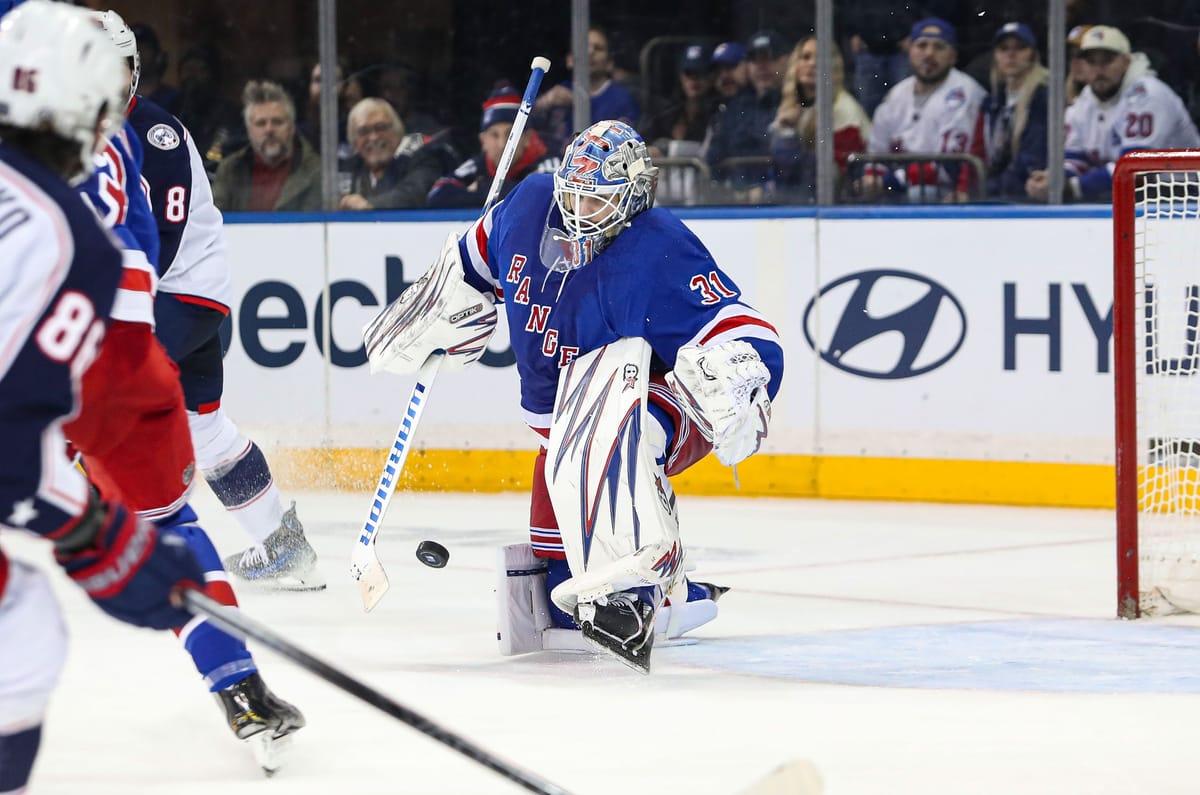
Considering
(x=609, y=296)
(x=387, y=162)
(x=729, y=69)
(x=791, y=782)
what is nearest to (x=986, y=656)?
(x=609, y=296)

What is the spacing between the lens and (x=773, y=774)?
209 cm

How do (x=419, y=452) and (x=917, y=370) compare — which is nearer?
(x=917, y=370)

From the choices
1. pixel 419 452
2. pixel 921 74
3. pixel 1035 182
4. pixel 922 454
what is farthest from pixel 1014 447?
pixel 419 452

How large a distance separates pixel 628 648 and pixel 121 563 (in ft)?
4.73

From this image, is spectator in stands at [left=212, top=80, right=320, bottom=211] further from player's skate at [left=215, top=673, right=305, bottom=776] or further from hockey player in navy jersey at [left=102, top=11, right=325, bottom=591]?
player's skate at [left=215, top=673, right=305, bottom=776]

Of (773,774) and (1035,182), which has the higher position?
(1035,182)

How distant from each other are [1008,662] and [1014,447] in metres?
1.93

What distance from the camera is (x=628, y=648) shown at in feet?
10.4

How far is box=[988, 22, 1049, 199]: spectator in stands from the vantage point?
5.22 m

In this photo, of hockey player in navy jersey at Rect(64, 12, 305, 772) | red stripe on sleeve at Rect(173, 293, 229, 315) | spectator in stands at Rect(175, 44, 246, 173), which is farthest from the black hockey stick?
spectator in stands at Rect(175, 44, 246, 173)

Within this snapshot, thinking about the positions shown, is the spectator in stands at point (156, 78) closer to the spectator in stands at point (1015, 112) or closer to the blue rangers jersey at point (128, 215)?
the spectator in stands at point (1015, 112)

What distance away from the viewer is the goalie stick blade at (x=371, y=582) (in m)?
3.64

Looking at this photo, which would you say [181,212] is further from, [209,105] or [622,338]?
[209,105]

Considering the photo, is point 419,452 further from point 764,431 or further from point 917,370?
point 764,431
